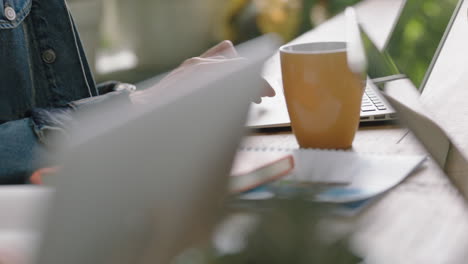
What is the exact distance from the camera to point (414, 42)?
788 millimetres

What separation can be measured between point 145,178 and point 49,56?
Answer: 2.51 feet

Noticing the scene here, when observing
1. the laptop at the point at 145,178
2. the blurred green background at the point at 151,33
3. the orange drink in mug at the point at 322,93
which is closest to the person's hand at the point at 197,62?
the orange drink in mug at the point at 322,93

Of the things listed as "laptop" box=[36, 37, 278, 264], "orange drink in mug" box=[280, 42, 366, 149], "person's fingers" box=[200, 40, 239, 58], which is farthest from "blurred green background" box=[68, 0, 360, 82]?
"laptop" box=[36, 37, 278, 264]

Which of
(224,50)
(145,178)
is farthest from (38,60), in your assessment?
(145,178)

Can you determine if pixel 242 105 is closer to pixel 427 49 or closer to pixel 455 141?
pixel 455 141

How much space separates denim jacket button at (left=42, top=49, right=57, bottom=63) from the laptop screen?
0.50m

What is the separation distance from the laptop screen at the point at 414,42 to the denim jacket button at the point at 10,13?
0.54m

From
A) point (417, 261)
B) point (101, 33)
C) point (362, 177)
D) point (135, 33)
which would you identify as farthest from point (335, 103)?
point (135, 33)

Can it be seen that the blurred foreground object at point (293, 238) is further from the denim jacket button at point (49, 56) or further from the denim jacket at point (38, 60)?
the denim jacket button at point (49, 56)

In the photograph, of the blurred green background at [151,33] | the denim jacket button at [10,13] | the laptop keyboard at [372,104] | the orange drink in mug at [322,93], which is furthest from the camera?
the blurred green background at [151,33]

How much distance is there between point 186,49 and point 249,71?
337cm

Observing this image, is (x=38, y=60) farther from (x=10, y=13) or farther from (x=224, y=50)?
(x=224, y=50)

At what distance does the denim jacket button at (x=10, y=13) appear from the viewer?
79 cm

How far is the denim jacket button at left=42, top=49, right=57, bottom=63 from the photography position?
87 centimetres
